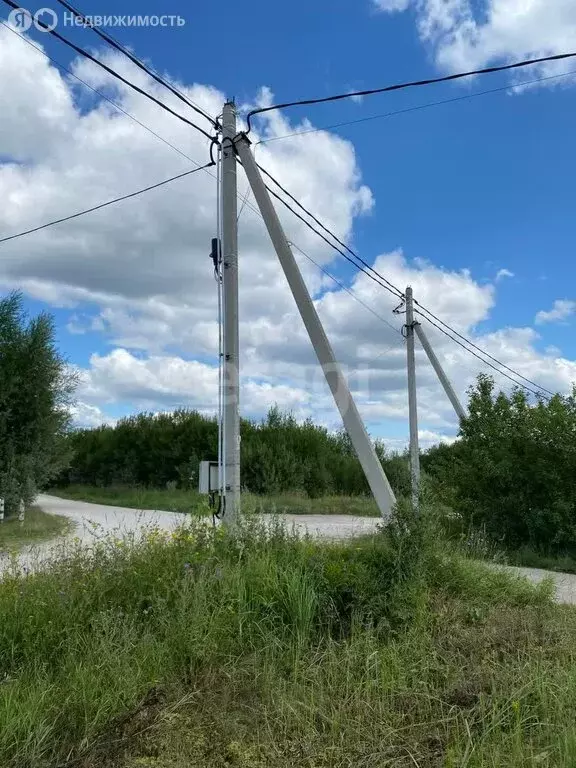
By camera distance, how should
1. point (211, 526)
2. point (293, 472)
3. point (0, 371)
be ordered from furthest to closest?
point (293, 472), point (0, 371), point (211, 526)

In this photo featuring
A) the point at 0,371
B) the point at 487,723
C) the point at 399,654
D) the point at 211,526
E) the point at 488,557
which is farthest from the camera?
the point at 0,371

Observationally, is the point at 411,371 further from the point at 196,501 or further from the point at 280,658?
the point at 280,658

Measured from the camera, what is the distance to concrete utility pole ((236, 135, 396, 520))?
25.2 feet

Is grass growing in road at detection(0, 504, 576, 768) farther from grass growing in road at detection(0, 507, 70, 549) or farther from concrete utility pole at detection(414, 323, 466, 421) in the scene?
concrete utility pole at detection(414, 323, 466, 421)

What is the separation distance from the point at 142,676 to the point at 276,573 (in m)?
1.56

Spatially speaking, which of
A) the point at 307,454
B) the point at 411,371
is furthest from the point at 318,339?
the point at 307,454

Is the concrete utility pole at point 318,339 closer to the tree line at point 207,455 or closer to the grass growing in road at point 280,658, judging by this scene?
the grass growing in road at point 280,658

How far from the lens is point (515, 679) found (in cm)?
407

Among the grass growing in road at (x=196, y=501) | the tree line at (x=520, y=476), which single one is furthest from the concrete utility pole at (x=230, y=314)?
the grass growing in road at (x=196, y=501)

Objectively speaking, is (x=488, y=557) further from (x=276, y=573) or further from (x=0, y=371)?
(x=0, y=371)

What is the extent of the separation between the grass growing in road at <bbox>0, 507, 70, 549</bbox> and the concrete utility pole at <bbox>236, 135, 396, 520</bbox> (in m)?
6.87

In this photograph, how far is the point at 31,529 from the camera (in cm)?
1397

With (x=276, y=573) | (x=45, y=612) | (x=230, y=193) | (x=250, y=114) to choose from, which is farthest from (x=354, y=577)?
(x=250, y=114)

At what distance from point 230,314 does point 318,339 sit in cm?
113
